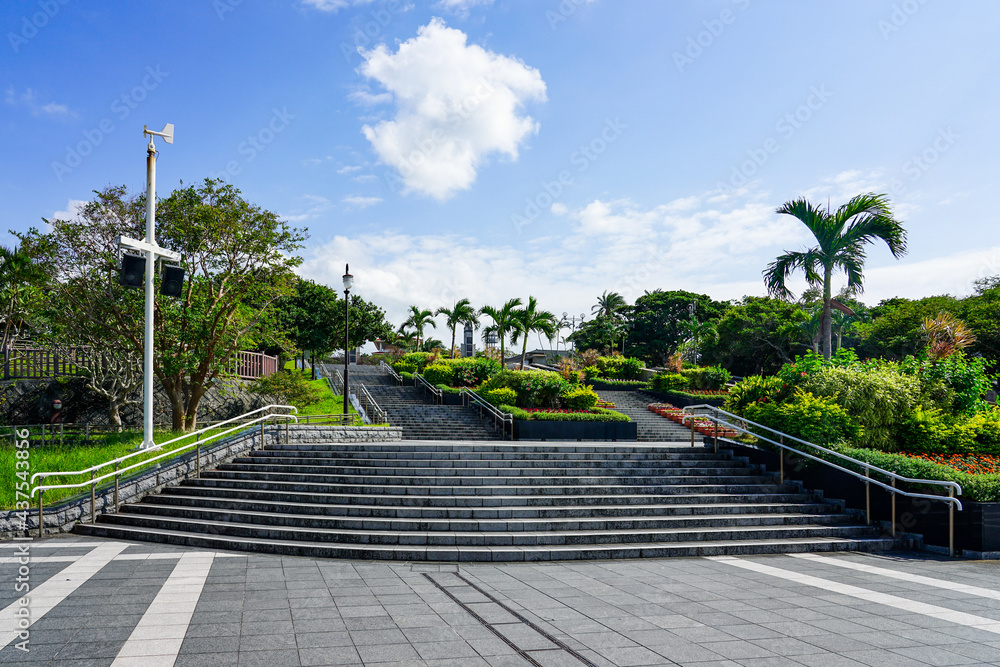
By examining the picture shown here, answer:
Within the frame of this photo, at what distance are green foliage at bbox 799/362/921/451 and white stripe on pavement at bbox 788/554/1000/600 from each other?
5.11 meters

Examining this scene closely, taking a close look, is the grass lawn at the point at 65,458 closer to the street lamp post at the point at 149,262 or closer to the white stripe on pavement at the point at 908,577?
the street lamp post at the point at 149,262

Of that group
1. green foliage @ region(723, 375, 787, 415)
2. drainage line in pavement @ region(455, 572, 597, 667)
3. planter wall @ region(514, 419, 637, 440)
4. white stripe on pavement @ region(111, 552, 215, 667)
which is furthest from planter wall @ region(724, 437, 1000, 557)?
white stripe on pavement @ region(111, 552, 215, 667)

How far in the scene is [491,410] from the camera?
23016mm

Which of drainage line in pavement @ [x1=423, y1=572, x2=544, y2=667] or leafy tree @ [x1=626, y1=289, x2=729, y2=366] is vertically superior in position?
leafy tree @ [x1=626, y1=289, x2=729, y2=366]

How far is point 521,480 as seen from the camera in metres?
11.8

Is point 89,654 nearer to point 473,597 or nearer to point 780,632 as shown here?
point 473,597

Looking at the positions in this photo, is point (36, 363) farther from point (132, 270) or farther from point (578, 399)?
point (578, 399)

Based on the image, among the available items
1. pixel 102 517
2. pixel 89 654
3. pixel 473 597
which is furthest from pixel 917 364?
pixel 102 517

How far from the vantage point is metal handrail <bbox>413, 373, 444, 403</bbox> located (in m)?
28.5

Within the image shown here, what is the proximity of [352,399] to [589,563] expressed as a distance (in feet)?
66.4

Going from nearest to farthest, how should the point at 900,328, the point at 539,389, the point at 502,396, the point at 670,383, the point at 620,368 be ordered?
the point at 502,396 → the point at 539,389 → the point at 670,383 → the point at 900,328 → the point at 620,368

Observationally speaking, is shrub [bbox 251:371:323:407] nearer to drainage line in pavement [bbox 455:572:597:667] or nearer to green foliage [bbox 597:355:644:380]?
drainage line in pavement [bbox 455:572:597:667]

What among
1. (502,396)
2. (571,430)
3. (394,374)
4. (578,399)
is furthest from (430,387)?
(571,430)

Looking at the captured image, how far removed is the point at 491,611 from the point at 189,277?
14.3m
